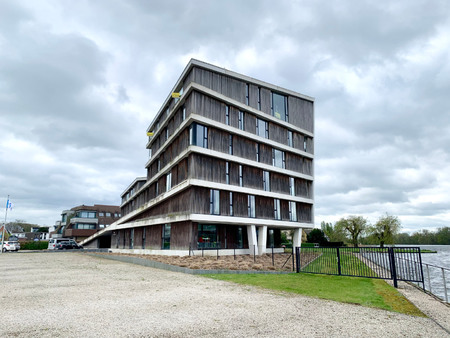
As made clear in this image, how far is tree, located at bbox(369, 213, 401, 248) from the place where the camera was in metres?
67.2

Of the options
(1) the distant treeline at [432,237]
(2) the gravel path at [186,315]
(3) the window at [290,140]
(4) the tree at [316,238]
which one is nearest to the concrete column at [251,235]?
(3) the window at [290,140]

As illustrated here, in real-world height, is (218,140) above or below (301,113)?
below

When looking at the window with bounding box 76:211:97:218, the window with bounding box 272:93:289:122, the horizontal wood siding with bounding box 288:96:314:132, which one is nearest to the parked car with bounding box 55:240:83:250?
the window with bounding box 76:211:97:218

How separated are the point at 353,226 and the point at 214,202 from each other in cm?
5035

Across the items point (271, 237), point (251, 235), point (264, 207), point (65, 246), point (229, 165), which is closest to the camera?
point (229, 165)

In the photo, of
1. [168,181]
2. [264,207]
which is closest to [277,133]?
[264,207]

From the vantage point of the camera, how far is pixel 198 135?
2914 cm

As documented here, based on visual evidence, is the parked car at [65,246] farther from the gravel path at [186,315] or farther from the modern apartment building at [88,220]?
the gravel path at [186,315]

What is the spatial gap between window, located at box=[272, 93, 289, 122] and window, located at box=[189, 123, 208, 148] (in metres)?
11.8

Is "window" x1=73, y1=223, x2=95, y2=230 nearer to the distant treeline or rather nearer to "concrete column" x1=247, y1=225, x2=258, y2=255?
"concrete column" x1=247, y1=225, x2=258, y2=255

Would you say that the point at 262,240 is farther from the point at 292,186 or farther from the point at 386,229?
the point at 386,229

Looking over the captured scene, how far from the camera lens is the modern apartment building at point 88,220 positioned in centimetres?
7412

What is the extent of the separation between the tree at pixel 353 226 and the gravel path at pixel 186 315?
6414 cm

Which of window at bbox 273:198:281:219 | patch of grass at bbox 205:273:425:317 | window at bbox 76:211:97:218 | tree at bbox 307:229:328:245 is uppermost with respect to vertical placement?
window at bbox 76:211:97:218
